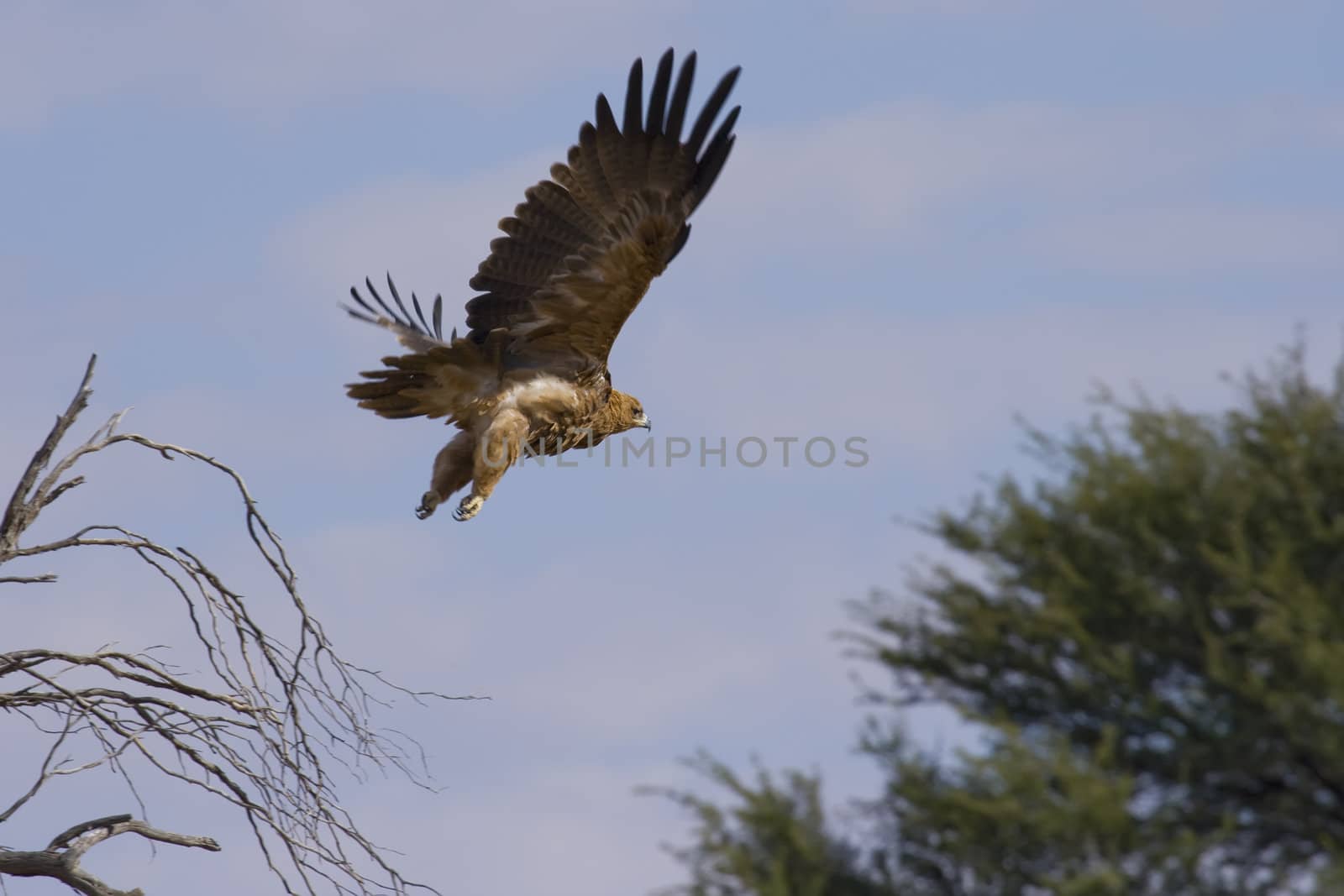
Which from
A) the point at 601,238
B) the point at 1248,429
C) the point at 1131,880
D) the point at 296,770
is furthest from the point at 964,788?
the point at 601,238

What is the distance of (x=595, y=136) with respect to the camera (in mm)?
8656

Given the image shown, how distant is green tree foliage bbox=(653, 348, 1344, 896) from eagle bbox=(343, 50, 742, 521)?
2702mm

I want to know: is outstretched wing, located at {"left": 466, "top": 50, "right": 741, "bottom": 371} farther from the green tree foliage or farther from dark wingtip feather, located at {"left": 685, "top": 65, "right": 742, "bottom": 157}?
the green tree foliage

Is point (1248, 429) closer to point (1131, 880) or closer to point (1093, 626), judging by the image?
point (1093, 626)

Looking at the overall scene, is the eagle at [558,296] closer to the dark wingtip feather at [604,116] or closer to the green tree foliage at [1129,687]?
the dark wingtip feather at [604,116]

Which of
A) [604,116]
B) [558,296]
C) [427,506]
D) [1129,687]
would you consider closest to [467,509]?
[427,506]

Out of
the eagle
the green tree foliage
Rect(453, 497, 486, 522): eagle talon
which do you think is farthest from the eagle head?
the green tree foliage

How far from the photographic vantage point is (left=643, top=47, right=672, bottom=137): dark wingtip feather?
828 cm

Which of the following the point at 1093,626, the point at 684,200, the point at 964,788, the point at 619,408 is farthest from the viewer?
the point at 619,408

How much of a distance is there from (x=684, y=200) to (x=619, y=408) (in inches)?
70.8

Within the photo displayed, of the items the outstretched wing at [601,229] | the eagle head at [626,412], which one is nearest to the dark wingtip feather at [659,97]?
the outstretched wing at [601,229]

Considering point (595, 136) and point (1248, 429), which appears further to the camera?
point (595, 136)

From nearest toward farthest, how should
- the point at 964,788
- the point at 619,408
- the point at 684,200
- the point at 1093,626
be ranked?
the point at 964,788 → the point at 1093,626 → the point at 684,200 → the point at 619,408

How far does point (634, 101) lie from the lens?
8.42 m
